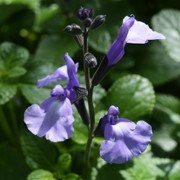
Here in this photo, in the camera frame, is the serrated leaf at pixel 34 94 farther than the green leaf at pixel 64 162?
Yes

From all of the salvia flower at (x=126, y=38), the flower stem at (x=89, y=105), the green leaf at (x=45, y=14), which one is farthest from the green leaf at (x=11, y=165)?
the green leaf at (x=45, y=14)

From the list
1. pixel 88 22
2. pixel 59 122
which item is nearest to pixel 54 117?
pixel 59 122

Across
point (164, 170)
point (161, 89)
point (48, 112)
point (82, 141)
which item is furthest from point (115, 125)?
point (161, 89)

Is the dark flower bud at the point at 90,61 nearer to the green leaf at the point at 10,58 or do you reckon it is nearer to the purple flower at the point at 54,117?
the purple flower at the point at 54,117

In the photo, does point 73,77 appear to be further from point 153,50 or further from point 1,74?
point 153,50

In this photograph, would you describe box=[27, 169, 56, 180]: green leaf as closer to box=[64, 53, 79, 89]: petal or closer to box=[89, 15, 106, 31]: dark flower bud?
box=[64, 53, 79, 89]: petal

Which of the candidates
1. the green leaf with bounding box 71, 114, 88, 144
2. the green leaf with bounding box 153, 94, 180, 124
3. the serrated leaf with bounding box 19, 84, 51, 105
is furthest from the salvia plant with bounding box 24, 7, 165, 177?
the green leaf with bounding box 153, 94, 180, 124

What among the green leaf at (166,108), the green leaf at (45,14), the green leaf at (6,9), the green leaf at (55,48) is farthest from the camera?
the green leaf at (45,14)
